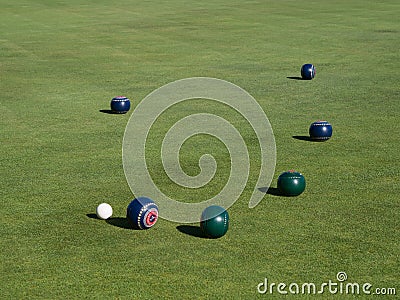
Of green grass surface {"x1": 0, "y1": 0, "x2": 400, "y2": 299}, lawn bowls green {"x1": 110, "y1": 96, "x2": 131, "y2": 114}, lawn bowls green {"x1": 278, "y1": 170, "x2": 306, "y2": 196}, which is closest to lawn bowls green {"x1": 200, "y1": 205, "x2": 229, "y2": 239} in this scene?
green grass surface {"x1": 0, "y1": 0, "x2": 400, "y2": 299}

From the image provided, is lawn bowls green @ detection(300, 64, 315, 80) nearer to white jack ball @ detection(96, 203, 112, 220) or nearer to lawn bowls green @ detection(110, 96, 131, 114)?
lawn bowls green @ detection(110, 96, 131, 114)

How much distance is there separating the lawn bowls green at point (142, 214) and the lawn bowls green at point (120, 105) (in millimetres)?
8136

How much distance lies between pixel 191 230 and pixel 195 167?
10.9ft

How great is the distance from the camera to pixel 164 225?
37.6 feet

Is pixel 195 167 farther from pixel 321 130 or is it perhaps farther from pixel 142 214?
pixel 142 214

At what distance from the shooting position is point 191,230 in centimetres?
1125

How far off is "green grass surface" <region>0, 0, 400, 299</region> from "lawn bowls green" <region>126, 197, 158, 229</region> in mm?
157

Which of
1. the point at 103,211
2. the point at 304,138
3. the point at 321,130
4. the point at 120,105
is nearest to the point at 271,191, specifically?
the point at 103,211

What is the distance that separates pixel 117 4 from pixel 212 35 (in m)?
18.2

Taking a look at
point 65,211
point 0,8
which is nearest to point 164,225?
point 65,211

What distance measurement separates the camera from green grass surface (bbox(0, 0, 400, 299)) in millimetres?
9719

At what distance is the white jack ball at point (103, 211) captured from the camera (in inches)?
455

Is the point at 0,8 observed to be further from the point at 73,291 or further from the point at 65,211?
the point at 73,291

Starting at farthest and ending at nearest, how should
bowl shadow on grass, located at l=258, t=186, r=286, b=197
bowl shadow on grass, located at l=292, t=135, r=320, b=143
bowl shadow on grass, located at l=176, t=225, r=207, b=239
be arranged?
bowl shadow on grass, located at l=292, t=135, r=320, b=143 < bowl shadow on grass, located at l=258, t=186, r=286, b=197 < bowl shadow on grass, located at l=176, t=225, r=207, b=239
